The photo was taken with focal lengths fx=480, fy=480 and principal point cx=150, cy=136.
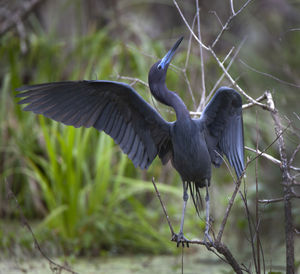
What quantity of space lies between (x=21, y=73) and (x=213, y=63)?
8.18 ft

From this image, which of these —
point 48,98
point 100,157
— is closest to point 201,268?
point 100,157

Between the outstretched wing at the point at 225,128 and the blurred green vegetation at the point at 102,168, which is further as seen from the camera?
the blurred green vegetation at the point at 102,168

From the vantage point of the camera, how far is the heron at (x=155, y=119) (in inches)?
101

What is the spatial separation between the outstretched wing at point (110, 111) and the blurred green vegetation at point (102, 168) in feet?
2.68

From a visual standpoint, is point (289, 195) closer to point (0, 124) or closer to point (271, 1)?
point (0, 124)

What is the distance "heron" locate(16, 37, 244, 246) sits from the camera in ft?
8.43

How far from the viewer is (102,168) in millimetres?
4406

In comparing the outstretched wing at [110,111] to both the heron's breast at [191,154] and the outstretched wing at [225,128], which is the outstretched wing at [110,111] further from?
the outstretched wing at [225,128]

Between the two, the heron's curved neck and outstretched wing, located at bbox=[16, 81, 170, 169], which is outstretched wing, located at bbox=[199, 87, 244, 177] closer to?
the heron's curved neck

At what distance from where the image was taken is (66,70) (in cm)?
634

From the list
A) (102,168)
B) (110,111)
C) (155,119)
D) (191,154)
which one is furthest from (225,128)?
(102,168)

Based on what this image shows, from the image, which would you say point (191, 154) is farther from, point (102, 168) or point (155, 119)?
point (102, 168)

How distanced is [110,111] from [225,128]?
2.15ft

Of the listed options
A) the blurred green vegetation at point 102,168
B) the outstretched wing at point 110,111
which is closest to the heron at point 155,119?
the outstretched wing at point 110,111
